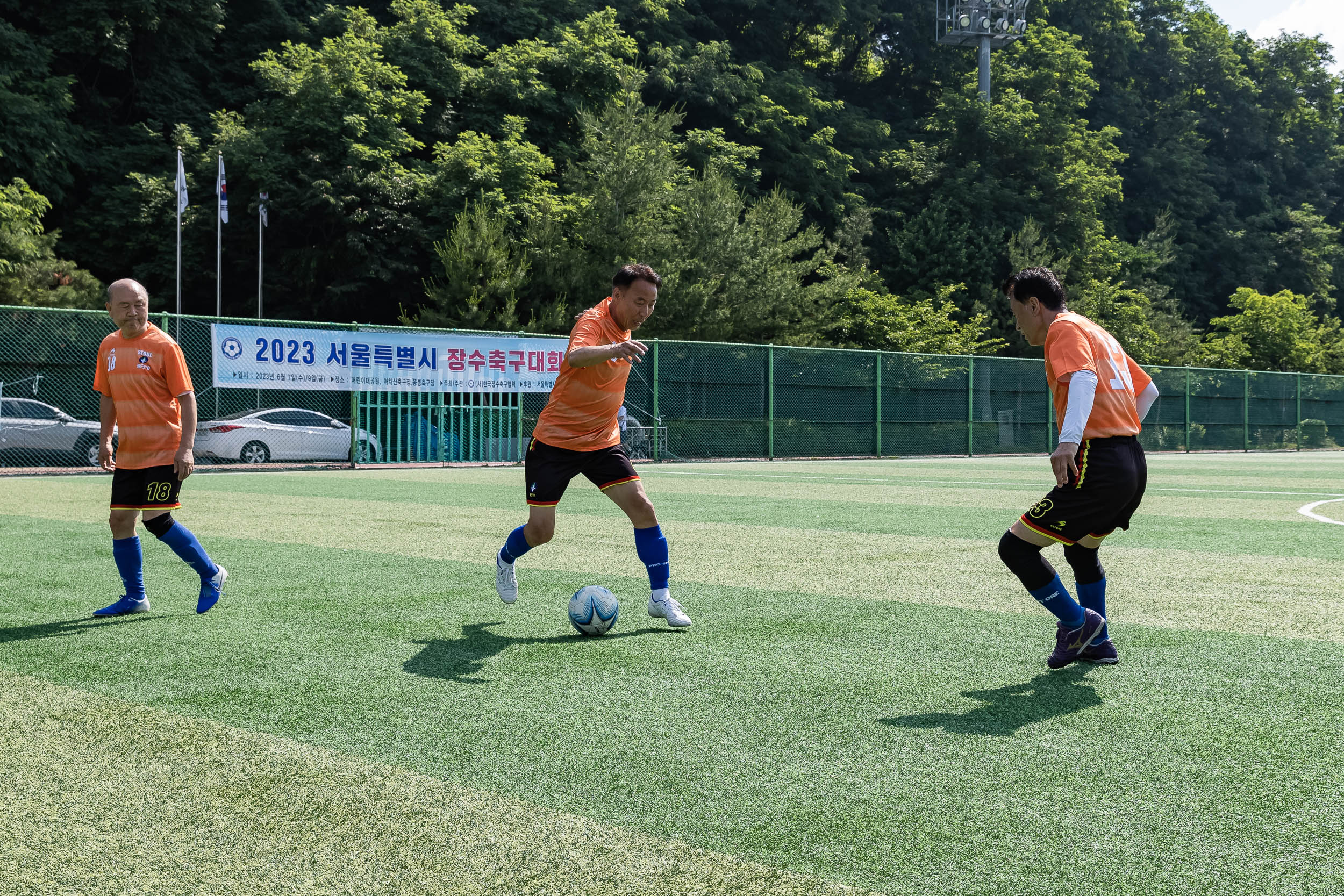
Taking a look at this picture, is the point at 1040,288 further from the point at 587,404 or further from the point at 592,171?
the point at 592,171

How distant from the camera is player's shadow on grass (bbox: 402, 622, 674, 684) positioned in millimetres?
4574

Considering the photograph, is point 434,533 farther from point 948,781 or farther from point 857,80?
→ point 857,80

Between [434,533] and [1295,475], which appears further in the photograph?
[1295,475]

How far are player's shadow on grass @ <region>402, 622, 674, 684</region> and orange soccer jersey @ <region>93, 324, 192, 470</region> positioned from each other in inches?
67.5

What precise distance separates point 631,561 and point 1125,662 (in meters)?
3.80

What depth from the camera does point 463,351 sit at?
21.4 metres

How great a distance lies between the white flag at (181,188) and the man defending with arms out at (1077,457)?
30.5 m

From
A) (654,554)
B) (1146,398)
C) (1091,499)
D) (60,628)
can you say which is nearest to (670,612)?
(654,554)

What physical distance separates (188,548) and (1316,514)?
10.8 m

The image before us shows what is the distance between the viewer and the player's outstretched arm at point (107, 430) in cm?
573

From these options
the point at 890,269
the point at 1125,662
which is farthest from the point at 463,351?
the point at 890,269

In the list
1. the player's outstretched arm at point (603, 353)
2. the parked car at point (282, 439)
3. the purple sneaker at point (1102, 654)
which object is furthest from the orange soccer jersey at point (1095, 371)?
the parked car at point (282, 439)

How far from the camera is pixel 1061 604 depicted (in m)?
4.57

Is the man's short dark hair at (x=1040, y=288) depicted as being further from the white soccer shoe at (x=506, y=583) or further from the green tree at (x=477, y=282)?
the green tree at (x=477, y=282)
